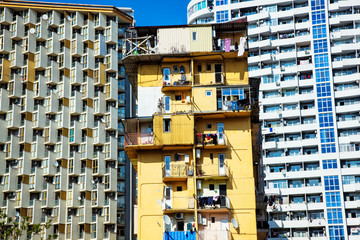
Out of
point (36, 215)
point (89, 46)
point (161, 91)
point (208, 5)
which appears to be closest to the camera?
point (161, 91)

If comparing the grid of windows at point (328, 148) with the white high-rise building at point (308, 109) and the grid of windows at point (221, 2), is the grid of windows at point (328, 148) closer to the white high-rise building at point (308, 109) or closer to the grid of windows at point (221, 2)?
the white high-rise building at point (308, 109)

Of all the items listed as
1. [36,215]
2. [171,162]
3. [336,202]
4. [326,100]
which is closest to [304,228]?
[336,202]

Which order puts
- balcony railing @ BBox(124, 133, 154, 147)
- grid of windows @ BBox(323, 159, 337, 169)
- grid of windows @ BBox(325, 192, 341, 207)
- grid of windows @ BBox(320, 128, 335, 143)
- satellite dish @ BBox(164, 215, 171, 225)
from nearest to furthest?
satellite dish @ BBox(164, 215, 171, 225) < balcony railing @ BBox(124, 133, 154, 147) < grid of windows @ BBox(325, 192, 341, 207) < grid of windows @ BBox(323, 159, 337, 169) < grid of windows @ BBox(320, 128, 335, 143)

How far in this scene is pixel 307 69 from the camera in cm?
9544

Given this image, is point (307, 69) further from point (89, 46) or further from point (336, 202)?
point (89, 46)

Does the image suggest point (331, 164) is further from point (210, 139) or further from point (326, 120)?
point (210, 139)

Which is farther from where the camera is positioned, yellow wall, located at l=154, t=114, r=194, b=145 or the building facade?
the building facade

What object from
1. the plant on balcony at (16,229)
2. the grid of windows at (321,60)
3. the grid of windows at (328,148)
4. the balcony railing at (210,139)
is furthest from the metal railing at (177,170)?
the grid of windows at (321,60)

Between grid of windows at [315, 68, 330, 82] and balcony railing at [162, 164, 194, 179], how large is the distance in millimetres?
50287

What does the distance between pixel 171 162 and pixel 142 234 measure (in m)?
6.45

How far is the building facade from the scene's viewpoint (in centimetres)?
7900

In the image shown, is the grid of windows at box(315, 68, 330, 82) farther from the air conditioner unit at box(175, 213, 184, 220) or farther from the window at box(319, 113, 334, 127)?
the air conditioner unit at box(175, 213, 184, 220)

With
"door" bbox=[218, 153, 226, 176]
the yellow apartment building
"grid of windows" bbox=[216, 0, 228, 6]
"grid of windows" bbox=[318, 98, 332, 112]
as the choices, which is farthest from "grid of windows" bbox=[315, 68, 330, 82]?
"door" bbox=[218, 153, 226, 176]

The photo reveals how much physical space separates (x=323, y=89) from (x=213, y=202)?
50964 mm
